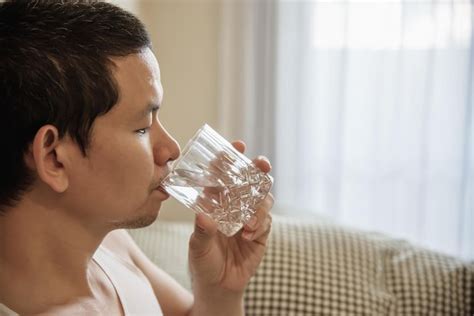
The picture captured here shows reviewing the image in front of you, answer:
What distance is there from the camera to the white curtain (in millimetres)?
2914

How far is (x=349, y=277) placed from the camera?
1816 millimetres

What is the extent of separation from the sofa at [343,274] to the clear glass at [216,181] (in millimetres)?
674

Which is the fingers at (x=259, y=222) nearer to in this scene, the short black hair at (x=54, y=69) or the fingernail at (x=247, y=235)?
the fingernail at (x=247, y=235)

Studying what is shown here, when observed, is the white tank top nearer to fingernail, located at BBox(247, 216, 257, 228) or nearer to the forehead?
fingernail, located at BBox(247, 216, 257, 228)

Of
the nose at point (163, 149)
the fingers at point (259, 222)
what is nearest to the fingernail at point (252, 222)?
the fingers at point (259, 222)

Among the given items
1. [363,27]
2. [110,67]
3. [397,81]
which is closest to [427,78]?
[397,81]

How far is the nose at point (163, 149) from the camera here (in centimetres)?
107

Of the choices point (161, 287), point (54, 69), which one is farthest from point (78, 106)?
point (161, 287)

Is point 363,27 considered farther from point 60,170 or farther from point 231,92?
point 60,170

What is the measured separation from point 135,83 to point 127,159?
0.11m

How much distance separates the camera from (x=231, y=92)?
9.82ft

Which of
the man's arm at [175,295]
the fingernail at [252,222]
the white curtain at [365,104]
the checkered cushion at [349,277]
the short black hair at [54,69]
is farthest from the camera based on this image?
the white curtain at [365,104]

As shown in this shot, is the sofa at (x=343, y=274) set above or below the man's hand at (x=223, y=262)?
below

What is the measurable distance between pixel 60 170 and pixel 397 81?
2.19 m
